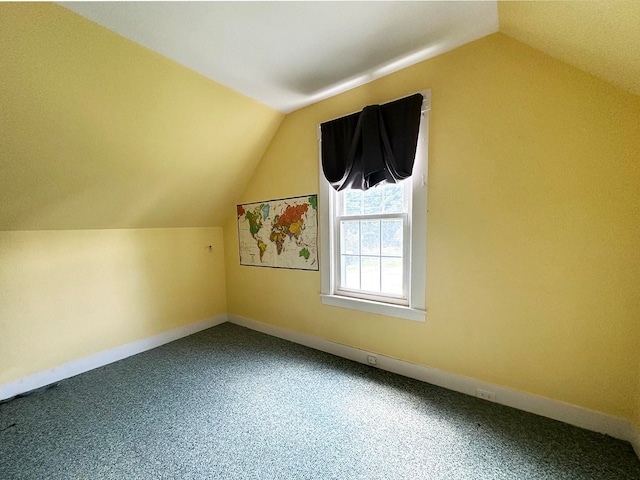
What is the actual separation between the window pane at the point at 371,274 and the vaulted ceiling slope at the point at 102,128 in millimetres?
1758

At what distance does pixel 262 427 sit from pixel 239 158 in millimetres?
2440

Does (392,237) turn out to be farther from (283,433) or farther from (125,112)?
(125,112)

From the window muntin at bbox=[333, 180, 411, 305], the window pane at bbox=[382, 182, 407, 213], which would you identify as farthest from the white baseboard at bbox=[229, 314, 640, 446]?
the window pane at bbox=[382, 182, 407, 213]

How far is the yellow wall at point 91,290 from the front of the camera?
201cm

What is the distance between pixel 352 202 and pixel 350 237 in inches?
13.3

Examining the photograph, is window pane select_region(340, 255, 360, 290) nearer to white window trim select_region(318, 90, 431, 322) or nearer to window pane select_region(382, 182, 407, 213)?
white window trim select_region(318, 90, 431, 322)

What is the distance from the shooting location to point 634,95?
131cm

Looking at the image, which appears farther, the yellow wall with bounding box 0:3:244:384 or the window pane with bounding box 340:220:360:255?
the window pane with bounding box 340:220:360:255

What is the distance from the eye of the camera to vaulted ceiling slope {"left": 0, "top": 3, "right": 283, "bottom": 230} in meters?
1.33

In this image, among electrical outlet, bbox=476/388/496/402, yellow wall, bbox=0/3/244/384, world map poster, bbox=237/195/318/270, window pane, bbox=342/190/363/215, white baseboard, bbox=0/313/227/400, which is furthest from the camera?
world map poster, bbox=237/195/318/270

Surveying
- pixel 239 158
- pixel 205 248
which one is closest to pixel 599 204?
pixel 239 158

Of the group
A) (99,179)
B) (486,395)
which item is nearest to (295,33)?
(99,179)

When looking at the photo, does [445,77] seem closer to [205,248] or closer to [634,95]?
[634,95]

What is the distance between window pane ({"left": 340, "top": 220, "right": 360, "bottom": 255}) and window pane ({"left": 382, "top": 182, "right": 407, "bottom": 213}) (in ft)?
1.02
